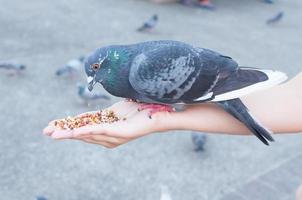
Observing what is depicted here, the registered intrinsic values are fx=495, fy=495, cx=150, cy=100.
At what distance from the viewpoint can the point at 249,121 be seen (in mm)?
2182

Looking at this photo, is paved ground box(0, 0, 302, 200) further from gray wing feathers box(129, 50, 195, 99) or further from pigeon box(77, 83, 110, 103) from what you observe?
gray wing feathers box(129, 50, 195, 99)

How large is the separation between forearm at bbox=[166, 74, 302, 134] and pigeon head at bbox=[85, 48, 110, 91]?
1.26 ft

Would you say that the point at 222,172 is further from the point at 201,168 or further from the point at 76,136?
the point at 76,136

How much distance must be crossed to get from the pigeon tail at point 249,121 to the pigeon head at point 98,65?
61cm

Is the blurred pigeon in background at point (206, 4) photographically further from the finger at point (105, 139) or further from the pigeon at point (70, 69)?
the finger at point (105, 139)

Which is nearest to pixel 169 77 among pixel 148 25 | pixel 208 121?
pixel 208 121

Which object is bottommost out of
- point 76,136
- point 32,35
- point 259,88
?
point 32,35

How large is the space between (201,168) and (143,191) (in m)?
0.62

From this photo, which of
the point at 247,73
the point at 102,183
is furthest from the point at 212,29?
the point at 247,73

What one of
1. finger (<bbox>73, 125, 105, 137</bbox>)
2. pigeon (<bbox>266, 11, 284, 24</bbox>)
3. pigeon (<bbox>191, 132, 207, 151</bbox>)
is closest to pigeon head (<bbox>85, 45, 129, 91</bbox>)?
finger (<bbox>73, 125, 105, 137</bbox>)

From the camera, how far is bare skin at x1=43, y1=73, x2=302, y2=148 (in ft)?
7.11

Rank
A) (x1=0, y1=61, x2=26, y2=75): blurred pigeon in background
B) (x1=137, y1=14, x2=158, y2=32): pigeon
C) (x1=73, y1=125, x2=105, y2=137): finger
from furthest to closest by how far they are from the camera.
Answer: (x1=137, y1=14, x2=158, y2=32): pigeon, (x1=0, y1=61, x2=26, y2=75): blurred pigeon in background, (x1=73, y1=125, x2=105, y2=137): finger

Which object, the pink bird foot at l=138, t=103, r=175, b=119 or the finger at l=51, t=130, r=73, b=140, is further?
the pink bird foot at l=138, t=103, r=175, b=119

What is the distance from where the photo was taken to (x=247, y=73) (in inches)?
95.8
